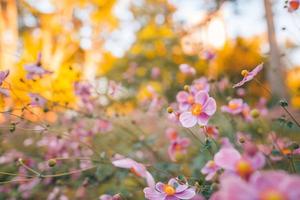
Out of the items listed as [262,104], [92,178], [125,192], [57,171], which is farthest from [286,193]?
[262,104]

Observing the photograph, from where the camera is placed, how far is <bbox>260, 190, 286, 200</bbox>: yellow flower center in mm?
430

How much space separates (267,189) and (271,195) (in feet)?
0.05

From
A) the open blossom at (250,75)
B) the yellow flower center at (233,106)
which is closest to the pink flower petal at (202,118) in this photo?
the open blossom at (250,75)

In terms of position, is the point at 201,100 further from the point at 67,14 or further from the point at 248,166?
the point at 67,14

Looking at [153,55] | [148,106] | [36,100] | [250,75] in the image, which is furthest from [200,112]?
[153,55]

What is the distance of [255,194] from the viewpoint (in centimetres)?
45

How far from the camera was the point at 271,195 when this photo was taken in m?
0.43

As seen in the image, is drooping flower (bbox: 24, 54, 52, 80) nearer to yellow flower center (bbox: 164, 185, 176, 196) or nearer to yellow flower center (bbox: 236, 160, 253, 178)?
yellow flower center (bbox: 164, 185, 176, 196)

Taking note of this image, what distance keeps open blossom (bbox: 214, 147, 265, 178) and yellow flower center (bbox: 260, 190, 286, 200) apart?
0.08 metres

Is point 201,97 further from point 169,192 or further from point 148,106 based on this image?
point 148,106

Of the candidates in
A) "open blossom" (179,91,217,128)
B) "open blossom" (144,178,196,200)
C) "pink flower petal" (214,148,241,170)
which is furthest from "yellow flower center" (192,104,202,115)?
"pink flower petal" (214,148,241,170)

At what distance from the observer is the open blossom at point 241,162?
528 mm

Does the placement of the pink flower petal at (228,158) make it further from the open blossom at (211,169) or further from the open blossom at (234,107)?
the open blossom at (234,107)

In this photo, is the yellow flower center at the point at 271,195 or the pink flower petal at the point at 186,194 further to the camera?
the pink flower petal at the point at 186,194
